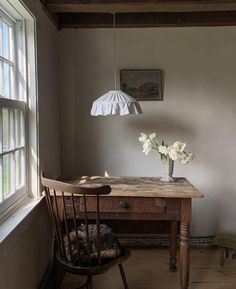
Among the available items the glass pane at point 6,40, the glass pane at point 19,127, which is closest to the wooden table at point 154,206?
the glass pane at point 19,127

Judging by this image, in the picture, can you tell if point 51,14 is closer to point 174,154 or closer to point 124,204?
point 174,154

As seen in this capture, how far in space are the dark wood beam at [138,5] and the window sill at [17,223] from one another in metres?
1.45

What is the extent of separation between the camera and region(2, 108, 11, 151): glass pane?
1923 mm

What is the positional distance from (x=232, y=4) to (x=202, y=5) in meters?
0.22

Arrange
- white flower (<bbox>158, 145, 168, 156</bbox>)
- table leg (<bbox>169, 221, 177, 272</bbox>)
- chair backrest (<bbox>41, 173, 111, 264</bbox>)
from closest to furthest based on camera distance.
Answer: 1. chair backrest (<bbox>41, 173, 111, 264</bbox>)
2. white flower (<bbox>158, 145, 168, 156</bbox>)
3. table leg (<bbox>169, 221, 177, 272</bbox>)

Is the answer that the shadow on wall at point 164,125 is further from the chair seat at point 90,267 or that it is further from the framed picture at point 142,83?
the chair seat at point 90,267

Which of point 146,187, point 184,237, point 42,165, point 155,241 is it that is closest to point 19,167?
point 42,165

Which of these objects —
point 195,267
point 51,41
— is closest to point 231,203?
point 195,267

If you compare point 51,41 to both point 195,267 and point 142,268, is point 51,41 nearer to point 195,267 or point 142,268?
point 142,268

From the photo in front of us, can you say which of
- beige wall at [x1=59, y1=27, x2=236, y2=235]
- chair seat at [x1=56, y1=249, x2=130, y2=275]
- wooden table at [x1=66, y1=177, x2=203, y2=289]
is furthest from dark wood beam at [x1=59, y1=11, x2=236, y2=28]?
chair seat at [x1=56, y1=249, x2=130, y2=275]

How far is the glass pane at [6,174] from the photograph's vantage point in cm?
193

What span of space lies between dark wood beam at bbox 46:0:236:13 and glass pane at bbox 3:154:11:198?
1271 millimetres

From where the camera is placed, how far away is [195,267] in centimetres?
281

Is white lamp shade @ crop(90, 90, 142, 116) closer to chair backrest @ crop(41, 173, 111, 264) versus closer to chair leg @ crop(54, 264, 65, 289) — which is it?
chair backrest @ crop(41, 173, 111, 264)
